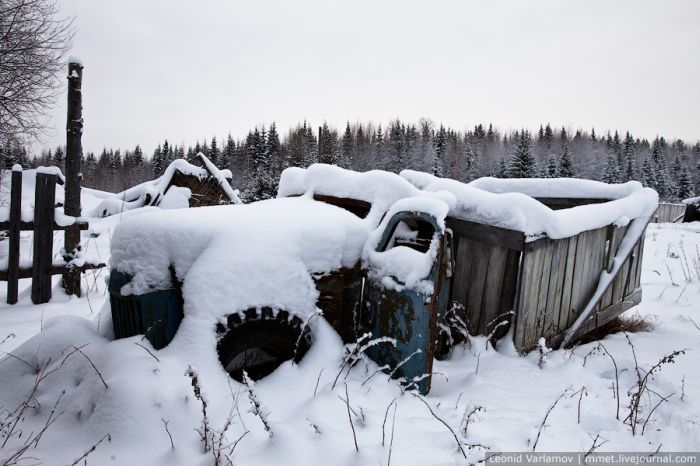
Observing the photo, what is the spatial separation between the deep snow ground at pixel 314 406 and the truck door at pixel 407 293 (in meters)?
0.18

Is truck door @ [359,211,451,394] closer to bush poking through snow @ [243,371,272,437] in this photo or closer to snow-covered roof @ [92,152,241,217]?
bush poking through snow @ [243,371,272,437]

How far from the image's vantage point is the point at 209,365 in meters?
2.12

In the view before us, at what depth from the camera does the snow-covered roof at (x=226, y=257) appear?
2.19m

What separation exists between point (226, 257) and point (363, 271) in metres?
1.01

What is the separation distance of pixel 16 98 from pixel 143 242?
1059 cm

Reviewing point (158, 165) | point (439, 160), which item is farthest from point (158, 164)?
point (439, 160)

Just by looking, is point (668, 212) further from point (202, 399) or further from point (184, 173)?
point (202, 399)

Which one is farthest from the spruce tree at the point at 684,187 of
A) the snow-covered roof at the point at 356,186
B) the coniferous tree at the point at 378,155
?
the snow-covered roof at the point at 356,186

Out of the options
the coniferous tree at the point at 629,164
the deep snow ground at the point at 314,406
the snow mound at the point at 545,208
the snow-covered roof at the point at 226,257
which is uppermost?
the coniferous tree at the point at 629,164

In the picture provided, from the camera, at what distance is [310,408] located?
6.97ft

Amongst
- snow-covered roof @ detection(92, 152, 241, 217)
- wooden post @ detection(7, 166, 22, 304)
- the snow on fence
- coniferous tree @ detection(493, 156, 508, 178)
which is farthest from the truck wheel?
coniferous tree @ detection(493, 156, 508, 178)

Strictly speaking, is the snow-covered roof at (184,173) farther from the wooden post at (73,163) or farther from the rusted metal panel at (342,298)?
the rusted metal panel at (342,298)

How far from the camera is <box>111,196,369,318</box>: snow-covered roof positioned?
86.0 inches

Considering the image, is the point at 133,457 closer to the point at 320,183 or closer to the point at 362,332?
the point at 362,332
